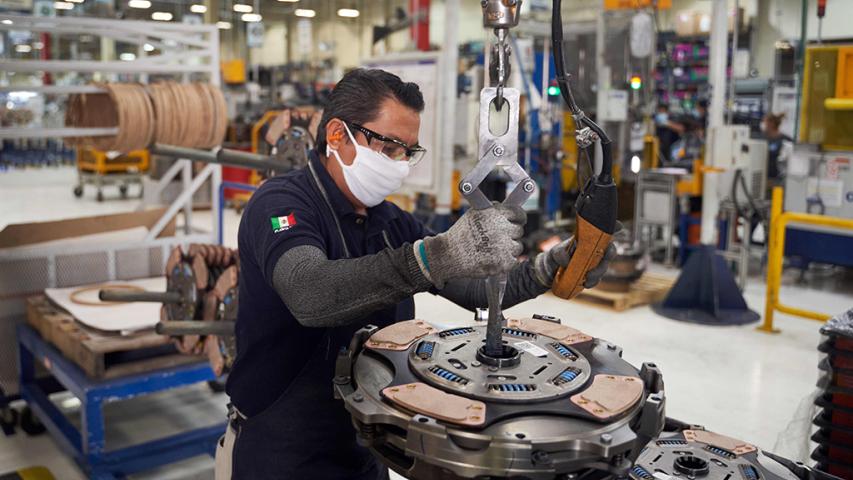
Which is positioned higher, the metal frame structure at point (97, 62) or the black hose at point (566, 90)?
the metal frame structure at point (97, 62)

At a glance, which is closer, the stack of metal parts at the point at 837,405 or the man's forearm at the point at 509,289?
the man's forearm at the point at 509,289

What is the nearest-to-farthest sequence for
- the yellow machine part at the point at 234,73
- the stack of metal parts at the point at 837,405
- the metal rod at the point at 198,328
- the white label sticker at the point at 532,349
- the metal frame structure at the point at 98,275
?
the white label sticker at the point at 532,349, the stack of metal parts at the point at 837,405, the metal rod at the point at 198,328, the metal frame structure at the point at 98,275, the yellow machine part at the point at 234,73

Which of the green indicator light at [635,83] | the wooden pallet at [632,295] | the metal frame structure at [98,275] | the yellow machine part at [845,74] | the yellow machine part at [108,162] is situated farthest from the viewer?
the yellow machine part at [108,162]

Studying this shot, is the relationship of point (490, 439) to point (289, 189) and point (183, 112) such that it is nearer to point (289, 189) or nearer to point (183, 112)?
point (289, 189)

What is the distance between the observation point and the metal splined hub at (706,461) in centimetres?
215

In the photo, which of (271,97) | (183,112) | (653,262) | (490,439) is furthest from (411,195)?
(271,97)

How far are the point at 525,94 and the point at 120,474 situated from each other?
664cm

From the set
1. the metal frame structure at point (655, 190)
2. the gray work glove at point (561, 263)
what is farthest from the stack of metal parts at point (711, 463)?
the metal frame structure at point (655, 190)

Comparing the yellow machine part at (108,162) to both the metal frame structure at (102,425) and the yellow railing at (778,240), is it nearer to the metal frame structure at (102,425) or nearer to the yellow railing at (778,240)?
the metal frame structure at (102,425)

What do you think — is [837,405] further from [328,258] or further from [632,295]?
[632,295]

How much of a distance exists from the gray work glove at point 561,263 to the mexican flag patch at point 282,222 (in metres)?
0.62

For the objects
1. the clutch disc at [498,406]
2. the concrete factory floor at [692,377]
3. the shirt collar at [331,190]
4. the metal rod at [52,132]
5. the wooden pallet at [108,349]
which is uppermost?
the metal rod at [52,132]

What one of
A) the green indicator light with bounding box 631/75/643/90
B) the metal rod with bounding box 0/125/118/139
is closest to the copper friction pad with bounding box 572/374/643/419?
the metal rod with bounding box 0/125/118/139

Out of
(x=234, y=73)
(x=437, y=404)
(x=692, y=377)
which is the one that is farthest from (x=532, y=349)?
(x=234, y=73)
